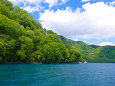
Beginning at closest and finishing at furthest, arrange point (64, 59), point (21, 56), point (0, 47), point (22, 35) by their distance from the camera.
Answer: point (0, 47) → point (21, 56) → point (22, 35) → point (64, 59)

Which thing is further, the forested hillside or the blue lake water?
the forested hillside

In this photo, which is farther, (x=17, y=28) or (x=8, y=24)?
(x=17, y=28)

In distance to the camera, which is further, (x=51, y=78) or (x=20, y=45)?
(x=20, y=45)

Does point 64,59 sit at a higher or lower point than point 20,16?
lower

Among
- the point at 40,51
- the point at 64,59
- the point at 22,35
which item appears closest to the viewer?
the point at 22,35

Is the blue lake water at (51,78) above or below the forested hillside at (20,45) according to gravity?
below

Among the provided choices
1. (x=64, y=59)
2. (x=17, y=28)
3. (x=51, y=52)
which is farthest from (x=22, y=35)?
(x=64, y=59)

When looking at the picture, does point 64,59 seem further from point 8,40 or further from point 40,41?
point 8,40

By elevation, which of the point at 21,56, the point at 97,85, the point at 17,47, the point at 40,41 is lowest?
the point at 97,85

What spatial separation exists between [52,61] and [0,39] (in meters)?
48.0

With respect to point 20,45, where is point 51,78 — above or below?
below

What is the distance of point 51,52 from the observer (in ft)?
296

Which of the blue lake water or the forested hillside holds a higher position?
the forested hillside

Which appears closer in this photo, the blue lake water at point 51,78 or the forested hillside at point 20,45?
the blue lake water at point 51,78
